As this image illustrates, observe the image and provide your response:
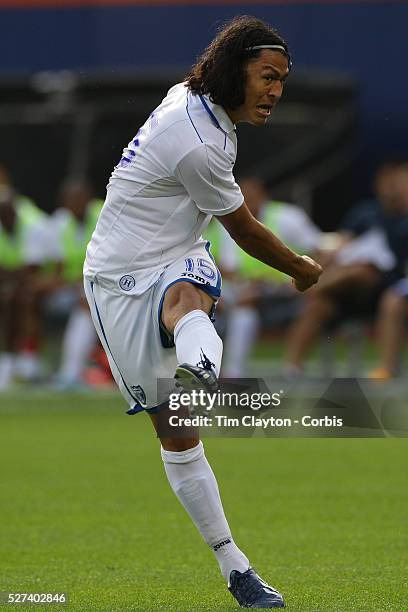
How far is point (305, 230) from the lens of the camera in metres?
14.7

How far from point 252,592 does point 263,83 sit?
1843 millimetres

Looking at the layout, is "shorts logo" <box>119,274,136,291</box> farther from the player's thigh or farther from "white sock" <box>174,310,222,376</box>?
"white sock" <box>174,310,222,376</box>

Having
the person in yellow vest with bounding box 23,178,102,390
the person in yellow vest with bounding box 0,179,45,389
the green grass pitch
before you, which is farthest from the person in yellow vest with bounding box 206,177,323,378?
the green grass pitch

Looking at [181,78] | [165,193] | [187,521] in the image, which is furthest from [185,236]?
[181,78]

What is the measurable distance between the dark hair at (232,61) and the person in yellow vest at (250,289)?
9.21 m

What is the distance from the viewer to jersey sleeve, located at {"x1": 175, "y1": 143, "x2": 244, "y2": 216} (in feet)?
16.7

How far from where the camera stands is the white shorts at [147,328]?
5.19 m

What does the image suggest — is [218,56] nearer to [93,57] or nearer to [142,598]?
[142,598]

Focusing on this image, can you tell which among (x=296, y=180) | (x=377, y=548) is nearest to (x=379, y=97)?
(x=296, y=180)

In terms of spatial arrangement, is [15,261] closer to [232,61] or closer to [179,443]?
[179,443]

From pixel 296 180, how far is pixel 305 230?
12.4 ft

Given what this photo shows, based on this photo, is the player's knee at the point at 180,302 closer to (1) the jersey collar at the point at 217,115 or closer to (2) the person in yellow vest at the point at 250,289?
(1) the jersey collar at the point at 217,115

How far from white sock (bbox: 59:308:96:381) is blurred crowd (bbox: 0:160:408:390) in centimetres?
1

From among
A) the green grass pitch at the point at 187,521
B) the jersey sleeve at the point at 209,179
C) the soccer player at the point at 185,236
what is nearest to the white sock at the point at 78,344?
the green grass pitch at the point at 187,521
